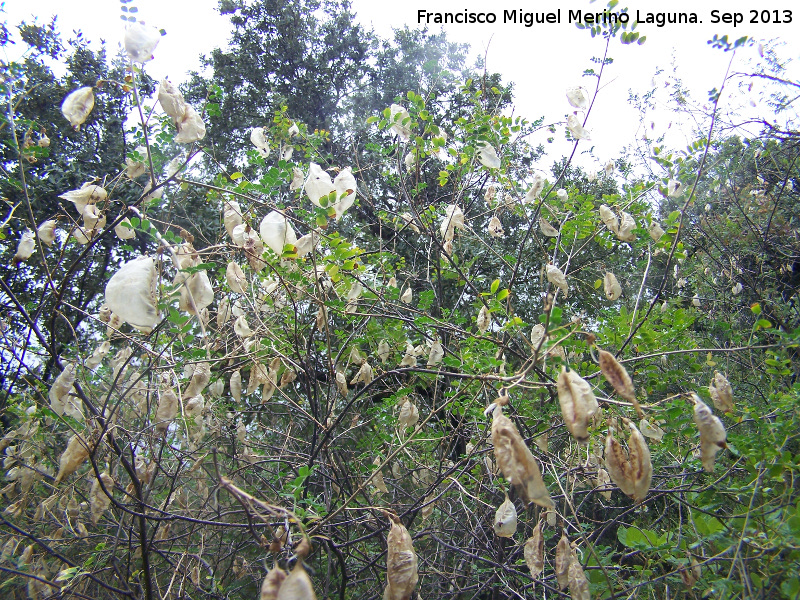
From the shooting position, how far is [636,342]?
1.65 metres

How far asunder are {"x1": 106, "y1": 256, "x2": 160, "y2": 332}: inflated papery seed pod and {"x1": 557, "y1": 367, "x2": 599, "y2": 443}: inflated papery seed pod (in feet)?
2.69

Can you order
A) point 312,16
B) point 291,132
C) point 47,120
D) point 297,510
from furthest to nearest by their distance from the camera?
point 312,16 → point 47,120 → point 291,132 → point 297,510

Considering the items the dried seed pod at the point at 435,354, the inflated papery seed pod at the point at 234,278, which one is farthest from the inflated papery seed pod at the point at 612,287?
the inflated papery seed pod at the point at 234,278

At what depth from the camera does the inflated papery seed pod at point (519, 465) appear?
2.47ft

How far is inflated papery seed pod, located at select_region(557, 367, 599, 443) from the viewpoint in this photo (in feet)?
2.51

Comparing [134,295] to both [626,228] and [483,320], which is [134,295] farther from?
[626,228]

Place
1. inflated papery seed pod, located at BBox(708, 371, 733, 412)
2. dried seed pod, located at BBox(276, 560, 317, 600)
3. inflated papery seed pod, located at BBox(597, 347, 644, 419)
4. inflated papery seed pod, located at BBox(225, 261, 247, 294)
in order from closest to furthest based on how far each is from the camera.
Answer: dried seed pod, located at BBox(276, 560, 317, 600), inflated papery seed pod, located at BBox(597, 347, 644, 419), inflated papery seed pod, located at BBox(708, 371, 733, 412), inflated papery seed pod, located at BBox(225, 261, 247, 294)

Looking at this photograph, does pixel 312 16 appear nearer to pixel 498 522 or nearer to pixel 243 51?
pixel 243 51

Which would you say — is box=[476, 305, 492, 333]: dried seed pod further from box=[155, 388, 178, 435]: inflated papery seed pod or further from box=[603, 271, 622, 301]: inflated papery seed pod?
box=[155, 388, 178, 435]: inflated papery seed pod

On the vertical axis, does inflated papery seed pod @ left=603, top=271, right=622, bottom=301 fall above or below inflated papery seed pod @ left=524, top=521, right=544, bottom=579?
above

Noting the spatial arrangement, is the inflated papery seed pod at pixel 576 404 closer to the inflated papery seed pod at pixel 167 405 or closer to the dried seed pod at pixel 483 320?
the dried seed pod at pixel 483 320

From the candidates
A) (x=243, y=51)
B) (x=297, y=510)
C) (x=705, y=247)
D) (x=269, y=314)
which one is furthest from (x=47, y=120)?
(x=705, y=247)

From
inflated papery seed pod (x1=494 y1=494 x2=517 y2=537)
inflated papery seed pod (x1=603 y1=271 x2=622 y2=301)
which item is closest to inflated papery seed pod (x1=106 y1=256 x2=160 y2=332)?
inflated papery seed pod (x1=494 y1=494 x2=517 y2=537)

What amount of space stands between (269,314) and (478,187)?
1.57 metres
